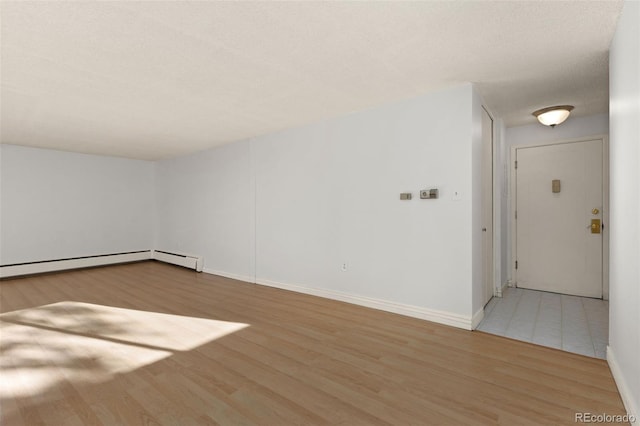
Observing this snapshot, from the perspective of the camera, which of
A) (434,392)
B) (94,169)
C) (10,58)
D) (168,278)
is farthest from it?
(94,169)

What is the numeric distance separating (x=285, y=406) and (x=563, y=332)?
2873 mm

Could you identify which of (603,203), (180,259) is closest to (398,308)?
(603,203)

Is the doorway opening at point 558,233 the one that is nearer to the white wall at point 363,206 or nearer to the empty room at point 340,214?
the empty room at point 340,214

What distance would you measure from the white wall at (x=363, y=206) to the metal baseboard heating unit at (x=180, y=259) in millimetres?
549

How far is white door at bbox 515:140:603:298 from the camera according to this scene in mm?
4293

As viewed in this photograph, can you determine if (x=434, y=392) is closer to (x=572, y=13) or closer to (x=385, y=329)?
(x=385, y=329)

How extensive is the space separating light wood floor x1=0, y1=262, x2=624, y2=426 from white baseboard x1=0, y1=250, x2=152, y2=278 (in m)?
2.65

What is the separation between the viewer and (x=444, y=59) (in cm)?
273

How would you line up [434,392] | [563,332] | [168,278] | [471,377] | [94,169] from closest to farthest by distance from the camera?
[434,392], [471,377], [563,332], [168,278], [94,169]

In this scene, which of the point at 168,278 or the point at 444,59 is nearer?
the point at 444,59

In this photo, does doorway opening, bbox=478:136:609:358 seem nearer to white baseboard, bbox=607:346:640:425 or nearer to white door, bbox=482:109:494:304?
white door, bbox=482:109:494:304

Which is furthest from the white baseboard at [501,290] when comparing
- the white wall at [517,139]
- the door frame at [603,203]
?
the door frame at [603,203]

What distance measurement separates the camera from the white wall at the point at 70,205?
6.07 m

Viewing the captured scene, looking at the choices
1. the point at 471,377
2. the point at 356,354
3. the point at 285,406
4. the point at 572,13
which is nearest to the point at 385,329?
the point at 356,354
